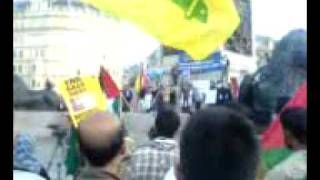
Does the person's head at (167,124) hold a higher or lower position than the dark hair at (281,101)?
lower

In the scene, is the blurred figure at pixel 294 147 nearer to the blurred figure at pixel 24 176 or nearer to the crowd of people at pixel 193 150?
the crowd of people at pixel 193 150

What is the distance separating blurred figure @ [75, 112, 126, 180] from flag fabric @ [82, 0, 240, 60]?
3.20ft

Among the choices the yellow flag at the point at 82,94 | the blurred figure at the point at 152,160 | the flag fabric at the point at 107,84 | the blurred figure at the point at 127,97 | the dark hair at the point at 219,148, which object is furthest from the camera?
the blurred figure at the point at 127,97

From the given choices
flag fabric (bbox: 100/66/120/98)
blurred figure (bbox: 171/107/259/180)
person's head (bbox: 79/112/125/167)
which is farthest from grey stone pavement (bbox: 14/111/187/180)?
blurred figure (bbox: 171/107/259/180)

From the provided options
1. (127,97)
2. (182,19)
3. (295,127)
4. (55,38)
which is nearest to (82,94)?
(182,19)

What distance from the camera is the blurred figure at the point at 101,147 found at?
9.18ft

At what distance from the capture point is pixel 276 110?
547cm

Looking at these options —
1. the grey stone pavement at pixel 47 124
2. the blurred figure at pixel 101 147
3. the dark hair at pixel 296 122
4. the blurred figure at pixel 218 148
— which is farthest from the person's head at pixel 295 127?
the grey stone pavement at pixel 47 124

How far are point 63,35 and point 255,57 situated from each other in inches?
83.9

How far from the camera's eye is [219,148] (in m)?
2.09

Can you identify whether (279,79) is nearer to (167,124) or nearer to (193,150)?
(167,124)

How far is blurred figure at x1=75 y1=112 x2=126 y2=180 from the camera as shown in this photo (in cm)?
280

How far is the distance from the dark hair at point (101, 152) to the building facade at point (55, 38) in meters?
5.25
